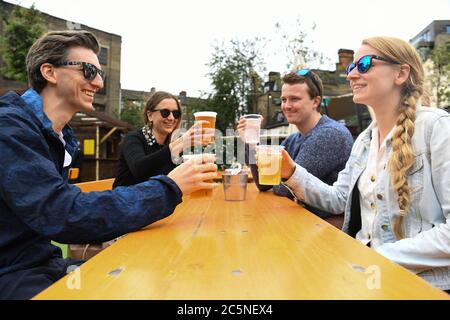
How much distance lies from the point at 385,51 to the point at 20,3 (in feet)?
54.9

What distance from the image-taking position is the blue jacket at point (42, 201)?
1117 mm

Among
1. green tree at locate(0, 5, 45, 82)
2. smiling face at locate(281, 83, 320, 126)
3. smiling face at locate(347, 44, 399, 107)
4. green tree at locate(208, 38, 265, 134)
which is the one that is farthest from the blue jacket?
green tree at locate(208, 38, 265, 134)

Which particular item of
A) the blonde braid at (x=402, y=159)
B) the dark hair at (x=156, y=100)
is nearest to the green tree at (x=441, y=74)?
the dark hair at (x=156, y=100)

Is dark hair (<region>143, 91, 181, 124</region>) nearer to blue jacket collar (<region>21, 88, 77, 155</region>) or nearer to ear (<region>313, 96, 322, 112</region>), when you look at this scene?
ear (<region>313, 96, 322, 112</region>)

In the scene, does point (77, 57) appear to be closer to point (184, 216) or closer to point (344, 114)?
point (184, 216)

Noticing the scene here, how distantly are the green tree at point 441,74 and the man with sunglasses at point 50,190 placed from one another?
19.0m

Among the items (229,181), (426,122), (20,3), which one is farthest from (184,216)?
(20,3)

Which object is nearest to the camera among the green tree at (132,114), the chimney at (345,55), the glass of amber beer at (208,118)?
the glass of amber beer at (208,118)

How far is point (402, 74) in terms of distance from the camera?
70.1 inches

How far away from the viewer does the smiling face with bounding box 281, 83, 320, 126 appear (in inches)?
120

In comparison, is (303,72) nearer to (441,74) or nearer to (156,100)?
(156,100)

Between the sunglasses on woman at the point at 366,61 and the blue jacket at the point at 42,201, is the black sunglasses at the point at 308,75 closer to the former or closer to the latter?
the sunglasses on woman at the point at 366,61

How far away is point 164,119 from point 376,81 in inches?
76.7

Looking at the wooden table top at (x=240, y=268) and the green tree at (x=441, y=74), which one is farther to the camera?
the green tree at (x=441, y=74)
